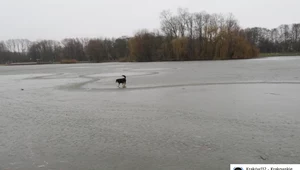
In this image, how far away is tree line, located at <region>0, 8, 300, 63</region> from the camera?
58.9 m

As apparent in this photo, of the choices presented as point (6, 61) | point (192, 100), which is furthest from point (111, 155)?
point (6, 61)

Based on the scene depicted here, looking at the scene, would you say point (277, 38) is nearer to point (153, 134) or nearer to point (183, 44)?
point (183, 44)

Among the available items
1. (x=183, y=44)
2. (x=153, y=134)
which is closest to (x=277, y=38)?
(x=183, y=44)

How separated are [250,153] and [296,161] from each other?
2.34 feet

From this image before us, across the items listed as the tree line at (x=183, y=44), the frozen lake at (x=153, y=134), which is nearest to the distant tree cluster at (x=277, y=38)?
the tree line at (x=183, y=44)

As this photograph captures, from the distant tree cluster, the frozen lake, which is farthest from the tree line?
the frozen lake

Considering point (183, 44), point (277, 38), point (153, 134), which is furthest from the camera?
point (277, 38)

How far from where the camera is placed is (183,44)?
65.6 m

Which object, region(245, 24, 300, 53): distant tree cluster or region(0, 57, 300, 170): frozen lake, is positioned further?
region(245, 24, 300, 53): distant tree cluster

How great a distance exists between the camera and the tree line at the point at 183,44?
2320 inches

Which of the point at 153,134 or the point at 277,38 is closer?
the point at 153,134

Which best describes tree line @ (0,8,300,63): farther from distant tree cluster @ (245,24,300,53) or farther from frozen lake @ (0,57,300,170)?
frozen lake @ (0,57,300,170)

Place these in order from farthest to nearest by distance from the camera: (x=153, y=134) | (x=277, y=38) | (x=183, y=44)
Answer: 1. (x=277, y=38)
2. (x=183, y=44)
3. (x=153, y=134)

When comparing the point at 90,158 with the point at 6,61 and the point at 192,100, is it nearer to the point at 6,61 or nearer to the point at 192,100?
the point at 192,100
